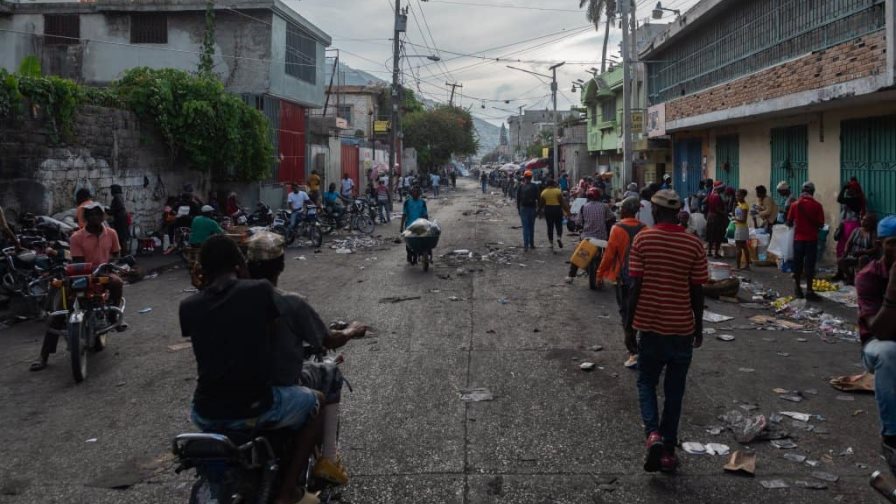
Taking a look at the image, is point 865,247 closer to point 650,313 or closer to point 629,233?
point 629,233

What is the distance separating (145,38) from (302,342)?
2646 centimetres

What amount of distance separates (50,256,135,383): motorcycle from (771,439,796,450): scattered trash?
5.91 meters

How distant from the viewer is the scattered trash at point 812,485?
4926 mm

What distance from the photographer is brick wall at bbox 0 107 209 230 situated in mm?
14594

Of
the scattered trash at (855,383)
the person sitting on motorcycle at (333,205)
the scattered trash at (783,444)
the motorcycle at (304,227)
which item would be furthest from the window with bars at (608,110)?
the scattered trash at (783,444)

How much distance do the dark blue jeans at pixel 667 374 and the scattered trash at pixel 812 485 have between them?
745mm

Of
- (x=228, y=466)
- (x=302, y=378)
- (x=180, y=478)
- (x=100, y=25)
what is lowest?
(x=180, y=478)

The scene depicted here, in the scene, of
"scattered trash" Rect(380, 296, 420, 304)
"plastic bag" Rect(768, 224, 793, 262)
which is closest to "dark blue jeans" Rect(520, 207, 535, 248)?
"plastic bag" Rect(768, 224, 793, 262)

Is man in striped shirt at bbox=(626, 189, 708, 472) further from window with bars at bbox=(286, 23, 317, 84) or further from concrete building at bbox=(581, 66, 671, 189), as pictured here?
window with bars at bbox=(286, 23, 317, 84)

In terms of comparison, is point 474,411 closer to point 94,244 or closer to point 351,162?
point 94,244

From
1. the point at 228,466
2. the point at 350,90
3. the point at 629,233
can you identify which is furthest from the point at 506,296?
the point at 350,90

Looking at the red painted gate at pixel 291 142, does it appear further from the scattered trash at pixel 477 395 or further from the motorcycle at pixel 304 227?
the scattered trash at pixel 477 395

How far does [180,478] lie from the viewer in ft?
16.9

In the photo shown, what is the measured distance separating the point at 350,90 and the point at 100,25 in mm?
35453
